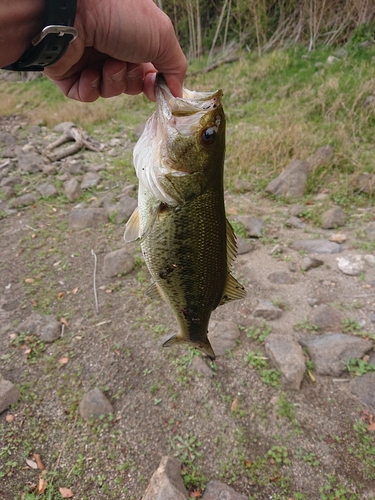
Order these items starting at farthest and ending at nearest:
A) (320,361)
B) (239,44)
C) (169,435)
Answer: (239,44), (320,361), (169,435)

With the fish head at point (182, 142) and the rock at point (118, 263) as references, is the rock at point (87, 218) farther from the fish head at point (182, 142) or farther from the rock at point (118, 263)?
the fish head at point (182, 142)

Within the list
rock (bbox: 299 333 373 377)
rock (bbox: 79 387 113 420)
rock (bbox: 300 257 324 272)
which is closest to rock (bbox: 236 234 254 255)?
rock (bbox: 300 257 324 272)

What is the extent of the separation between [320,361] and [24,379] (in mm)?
2551

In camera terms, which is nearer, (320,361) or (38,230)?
(320,361)

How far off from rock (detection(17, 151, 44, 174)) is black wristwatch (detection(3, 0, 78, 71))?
5988 mm

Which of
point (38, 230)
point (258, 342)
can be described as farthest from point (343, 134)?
point (38, 230)

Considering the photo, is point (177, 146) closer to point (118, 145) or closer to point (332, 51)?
point (118, 145)

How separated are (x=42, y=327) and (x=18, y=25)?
2.91 metres

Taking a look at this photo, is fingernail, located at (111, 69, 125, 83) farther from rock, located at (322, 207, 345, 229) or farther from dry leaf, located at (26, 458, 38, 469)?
rock, located at (322, 207, 345, 229)

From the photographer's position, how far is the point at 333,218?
4668 mm

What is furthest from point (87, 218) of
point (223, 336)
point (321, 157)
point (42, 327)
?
point (321, 157)

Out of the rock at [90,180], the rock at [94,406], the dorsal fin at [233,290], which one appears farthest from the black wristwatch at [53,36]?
the rock at [90,180]

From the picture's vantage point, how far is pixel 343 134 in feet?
20.1

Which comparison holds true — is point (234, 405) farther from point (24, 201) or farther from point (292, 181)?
point (24, 201)
